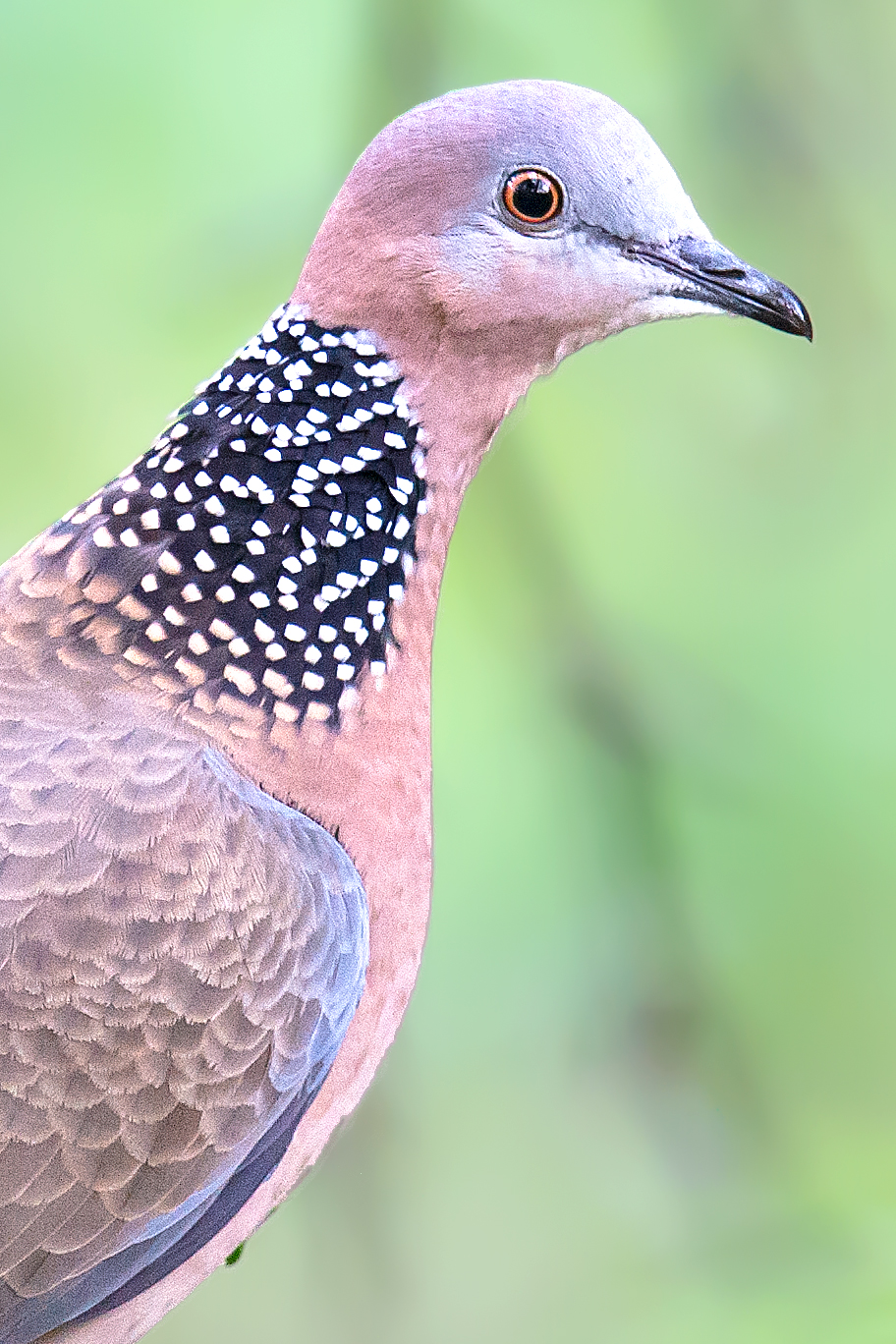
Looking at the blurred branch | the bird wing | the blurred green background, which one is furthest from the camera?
the blurred branch

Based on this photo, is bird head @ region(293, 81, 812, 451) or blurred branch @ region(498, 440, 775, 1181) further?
blurred branch @ region(498, 440, 775, 1181)

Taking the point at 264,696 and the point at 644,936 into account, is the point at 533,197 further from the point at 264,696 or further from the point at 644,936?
the point at 644,936

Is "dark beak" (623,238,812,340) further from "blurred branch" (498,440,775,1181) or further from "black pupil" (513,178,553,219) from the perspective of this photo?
"blurred branch" (498,440,775,1181)

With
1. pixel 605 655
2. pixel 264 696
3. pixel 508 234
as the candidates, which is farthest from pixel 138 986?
pixel 605 655

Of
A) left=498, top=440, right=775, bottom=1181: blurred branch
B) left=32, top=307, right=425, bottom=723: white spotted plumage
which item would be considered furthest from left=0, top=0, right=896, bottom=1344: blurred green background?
left=32, top=307, right=425, bottom=723: white spotted plumage

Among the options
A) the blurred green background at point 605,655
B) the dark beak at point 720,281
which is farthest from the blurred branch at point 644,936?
the dark beak at point 720,281

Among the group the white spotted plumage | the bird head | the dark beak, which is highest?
the dark beak

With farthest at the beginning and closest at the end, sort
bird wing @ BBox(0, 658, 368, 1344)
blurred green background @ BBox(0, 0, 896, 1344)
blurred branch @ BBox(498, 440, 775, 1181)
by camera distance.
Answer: blurred branch @ BBox(498, 440, 775, 1181) → blurred green background @ BBox(0, 0, 896, 1344) → bird wing @ BBox(0, 658, 368, 1344)

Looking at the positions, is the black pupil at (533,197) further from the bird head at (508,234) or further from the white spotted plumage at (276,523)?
the white spotted plumage at (276,523)

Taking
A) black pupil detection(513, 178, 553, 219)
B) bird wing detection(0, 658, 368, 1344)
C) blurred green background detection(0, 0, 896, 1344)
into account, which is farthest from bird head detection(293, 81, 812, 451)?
blurred green background detection(0, 0, 896, 1344)

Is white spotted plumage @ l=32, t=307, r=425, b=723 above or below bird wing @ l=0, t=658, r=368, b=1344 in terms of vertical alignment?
above
